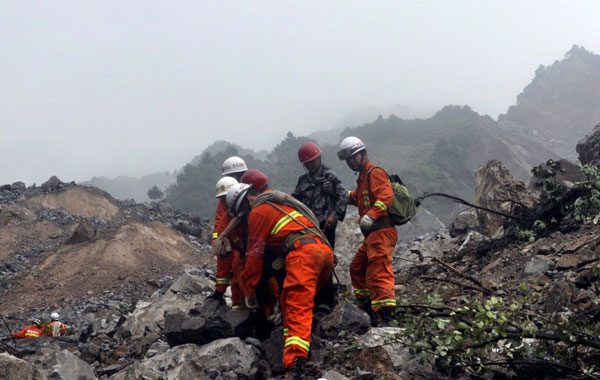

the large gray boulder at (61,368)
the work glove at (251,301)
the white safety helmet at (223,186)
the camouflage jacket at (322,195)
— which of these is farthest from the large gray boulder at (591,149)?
the large gray boulder at (61,368)

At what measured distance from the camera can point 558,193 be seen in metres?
6.11

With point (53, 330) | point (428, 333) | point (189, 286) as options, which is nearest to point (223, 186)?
point (428, 333)

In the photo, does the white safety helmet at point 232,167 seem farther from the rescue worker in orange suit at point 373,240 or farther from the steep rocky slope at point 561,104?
the steep rocky slope at point 561,104

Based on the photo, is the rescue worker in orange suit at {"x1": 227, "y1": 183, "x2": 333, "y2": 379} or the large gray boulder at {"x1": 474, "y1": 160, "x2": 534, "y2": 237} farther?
the large gray boulder at {"x1": 474, "y1": 160, "x2": 534, "y2": 237}

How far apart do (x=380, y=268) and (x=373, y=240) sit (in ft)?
0.89

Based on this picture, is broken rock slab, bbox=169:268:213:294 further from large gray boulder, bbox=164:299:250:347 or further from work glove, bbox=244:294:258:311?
work glove, bbox=244:294:258:311

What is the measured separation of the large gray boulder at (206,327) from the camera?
4066 mm

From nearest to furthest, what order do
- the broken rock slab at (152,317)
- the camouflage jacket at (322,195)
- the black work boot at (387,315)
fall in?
the black work boot at (387,315) < the camouflage jacket at (322,195) < the broken rock slab at (152,317)

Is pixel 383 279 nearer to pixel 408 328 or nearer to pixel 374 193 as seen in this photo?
pixel 374 193

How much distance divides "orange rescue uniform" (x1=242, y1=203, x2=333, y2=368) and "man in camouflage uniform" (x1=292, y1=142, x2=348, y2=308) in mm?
1062

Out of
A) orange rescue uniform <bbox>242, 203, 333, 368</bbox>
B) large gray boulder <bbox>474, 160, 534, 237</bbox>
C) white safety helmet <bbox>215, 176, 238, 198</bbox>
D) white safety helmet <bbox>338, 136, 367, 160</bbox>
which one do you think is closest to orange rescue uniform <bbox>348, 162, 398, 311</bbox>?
white safety helmet <bbox>338, 136, 367, 160</bbox>

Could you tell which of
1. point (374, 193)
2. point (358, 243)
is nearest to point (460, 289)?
point (374, 193)

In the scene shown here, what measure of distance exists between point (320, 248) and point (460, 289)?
82.7 inches

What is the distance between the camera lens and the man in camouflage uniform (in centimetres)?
497
